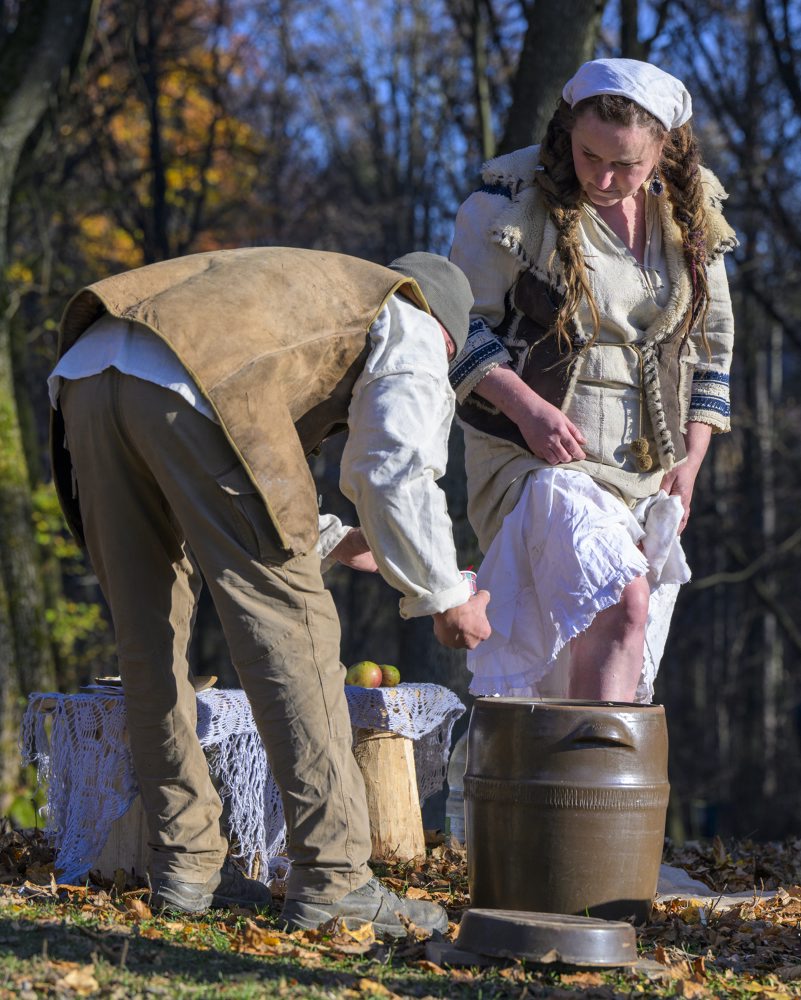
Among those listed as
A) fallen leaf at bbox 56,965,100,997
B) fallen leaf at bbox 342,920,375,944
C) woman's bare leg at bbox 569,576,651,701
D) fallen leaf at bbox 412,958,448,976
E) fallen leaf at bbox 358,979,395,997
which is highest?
woman's bare leg at bbox 569,576,651,701

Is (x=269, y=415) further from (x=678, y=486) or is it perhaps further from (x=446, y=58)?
(x=446, y=58)

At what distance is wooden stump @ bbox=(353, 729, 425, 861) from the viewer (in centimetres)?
443

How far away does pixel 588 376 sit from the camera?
Result: 3.97 meters

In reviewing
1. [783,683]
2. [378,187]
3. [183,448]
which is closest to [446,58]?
[378,187]

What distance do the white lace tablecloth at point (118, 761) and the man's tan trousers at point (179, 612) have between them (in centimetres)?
57

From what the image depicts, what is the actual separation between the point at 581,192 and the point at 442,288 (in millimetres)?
761

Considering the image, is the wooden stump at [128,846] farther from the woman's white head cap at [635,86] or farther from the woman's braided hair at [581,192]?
the woman's white head cap at [635,86]

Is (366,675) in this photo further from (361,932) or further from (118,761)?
(361,932)

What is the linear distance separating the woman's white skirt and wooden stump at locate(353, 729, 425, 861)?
2.24 feet

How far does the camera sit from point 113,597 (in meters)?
3.39

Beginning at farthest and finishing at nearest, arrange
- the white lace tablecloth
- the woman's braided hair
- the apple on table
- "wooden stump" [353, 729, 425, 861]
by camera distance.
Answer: the apple on table, "wooden stump" [353, 729, 425, 861], the white lace tablecloth, the woman's braided hair

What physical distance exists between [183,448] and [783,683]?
17.0m

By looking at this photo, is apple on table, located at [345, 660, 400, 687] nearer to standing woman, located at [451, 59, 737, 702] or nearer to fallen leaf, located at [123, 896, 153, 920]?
standing woman, located at [451, 59, 737, 702]

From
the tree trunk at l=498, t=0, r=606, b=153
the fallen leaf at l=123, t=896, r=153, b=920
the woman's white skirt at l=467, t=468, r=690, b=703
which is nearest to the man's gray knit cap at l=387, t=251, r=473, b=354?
the woman's white skirt at l=467, t=468, r=690, b=703
